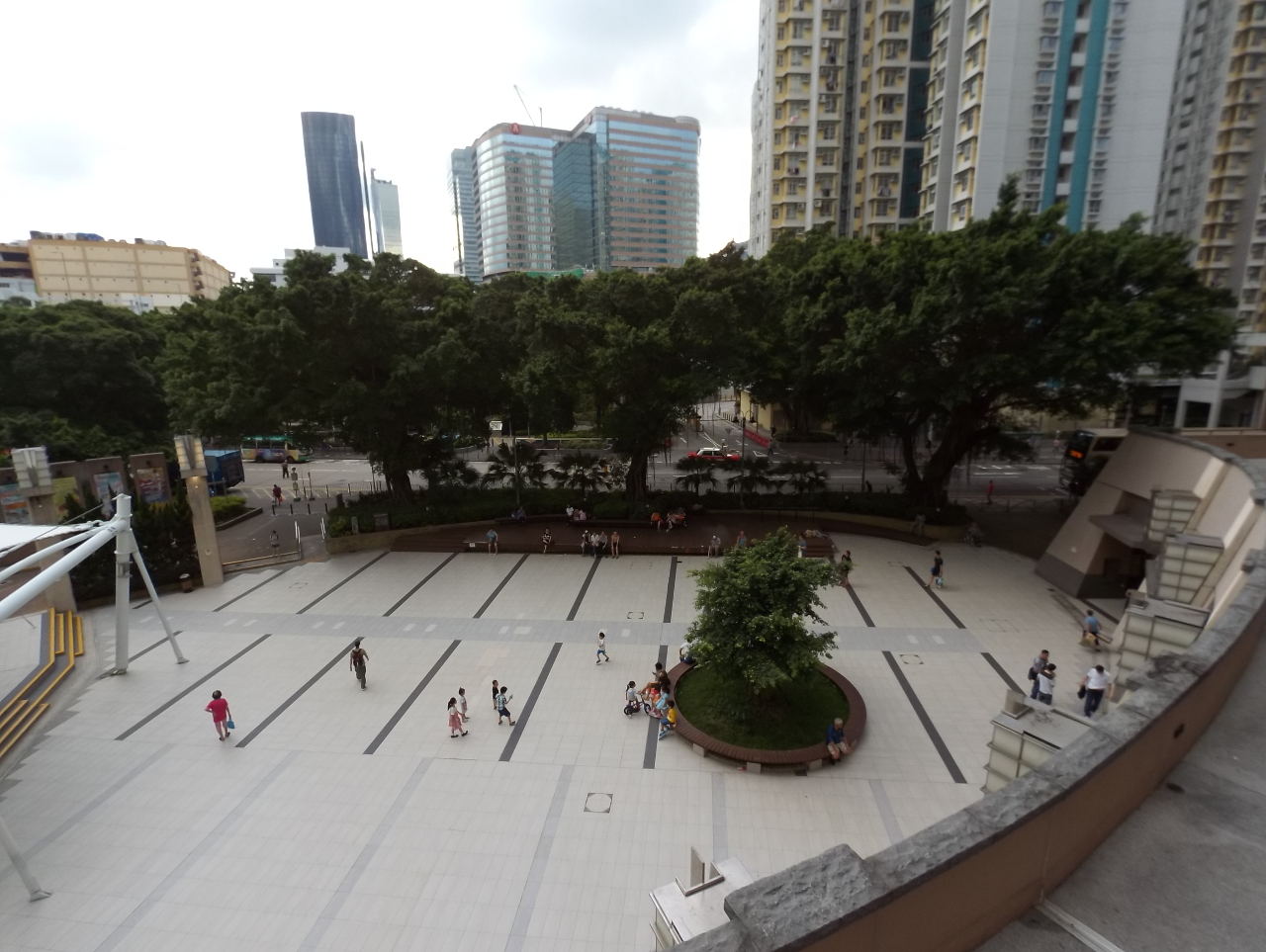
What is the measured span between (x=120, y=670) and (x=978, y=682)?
65.5 ft

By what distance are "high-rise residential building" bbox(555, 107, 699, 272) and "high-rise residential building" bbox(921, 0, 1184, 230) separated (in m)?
65.5

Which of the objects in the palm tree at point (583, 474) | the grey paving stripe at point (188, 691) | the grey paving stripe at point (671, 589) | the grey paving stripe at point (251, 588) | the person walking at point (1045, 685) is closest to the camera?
the person walking at point (1045, 685)

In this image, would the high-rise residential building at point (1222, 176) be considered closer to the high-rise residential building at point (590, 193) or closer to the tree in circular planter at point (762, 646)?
the tree in circular planter at point (762, 646)

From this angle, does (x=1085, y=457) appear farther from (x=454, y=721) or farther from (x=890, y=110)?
(x=890, y=110)

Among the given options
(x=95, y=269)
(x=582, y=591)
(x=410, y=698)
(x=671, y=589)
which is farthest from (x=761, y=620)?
(x=95, y=269)

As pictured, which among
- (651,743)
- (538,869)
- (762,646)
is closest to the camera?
(538,869)

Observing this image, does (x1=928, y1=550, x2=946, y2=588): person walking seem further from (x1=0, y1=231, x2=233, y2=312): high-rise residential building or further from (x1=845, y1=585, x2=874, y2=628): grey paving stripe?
(x1=0, y1=231, x2=233, y2=312): high-rise residential building

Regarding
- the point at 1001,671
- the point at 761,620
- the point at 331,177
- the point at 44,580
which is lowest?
the point at 1001,671

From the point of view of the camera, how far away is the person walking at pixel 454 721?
1212 centimetres

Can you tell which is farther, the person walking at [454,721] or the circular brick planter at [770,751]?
the person walking at [454,721]

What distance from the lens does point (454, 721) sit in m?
12.1

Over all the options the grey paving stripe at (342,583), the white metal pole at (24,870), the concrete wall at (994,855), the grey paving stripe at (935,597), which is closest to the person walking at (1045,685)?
the grey paving stripe at (935,597)

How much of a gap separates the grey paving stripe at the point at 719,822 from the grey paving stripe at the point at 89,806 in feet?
34.4

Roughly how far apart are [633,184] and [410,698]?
99835 mm
